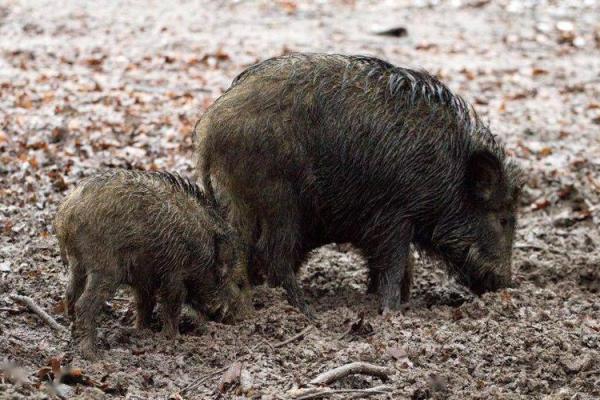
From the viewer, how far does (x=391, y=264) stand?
681 cm

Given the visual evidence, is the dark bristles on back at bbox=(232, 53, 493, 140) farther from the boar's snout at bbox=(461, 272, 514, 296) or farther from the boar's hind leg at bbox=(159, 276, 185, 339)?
the boar's hind leg at bbox=(159, 276, 185, 339)

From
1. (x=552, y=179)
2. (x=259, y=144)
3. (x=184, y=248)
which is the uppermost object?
(x=259, y=144)

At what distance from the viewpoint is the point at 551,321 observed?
20.1 ft

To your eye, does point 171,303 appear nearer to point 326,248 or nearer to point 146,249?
point 146,249

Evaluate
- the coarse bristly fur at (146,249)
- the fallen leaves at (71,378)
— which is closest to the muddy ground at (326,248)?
the fallen leaves at (71,378)

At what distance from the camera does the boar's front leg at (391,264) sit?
267 inches

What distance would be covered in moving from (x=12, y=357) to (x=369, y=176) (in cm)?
271

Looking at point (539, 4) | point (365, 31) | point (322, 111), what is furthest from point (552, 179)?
point (539, 4)

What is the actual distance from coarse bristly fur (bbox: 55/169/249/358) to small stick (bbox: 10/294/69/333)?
160mm

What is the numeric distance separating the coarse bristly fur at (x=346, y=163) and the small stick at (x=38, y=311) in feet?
4.55

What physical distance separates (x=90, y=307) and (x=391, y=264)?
90.9 inches

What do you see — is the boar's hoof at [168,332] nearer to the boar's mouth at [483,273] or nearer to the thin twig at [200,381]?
the thin twig at [200,381]

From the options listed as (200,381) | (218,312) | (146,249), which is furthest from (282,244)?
(200,381)

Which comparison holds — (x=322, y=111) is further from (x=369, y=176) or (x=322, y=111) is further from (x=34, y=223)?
(x=34, y=223)
